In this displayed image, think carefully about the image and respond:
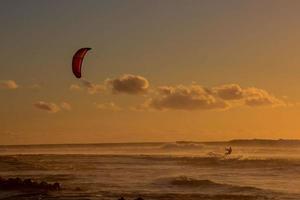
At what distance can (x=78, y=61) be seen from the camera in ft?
91.8

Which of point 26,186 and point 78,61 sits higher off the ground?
point 78,61

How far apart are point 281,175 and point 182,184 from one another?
10.4 m

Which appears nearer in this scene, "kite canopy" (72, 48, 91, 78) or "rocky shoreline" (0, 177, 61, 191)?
"kite canopy" (72, 48, 91, 78)

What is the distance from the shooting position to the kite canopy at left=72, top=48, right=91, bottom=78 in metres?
27.6

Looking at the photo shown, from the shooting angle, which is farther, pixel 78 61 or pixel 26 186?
pixel 26 186

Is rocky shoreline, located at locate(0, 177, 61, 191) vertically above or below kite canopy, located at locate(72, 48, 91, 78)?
below

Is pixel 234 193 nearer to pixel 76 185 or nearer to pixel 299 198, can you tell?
pixel 299 198

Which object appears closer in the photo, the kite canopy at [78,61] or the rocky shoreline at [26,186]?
the kite canopy at [78,61]

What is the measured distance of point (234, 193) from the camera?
95.8ft

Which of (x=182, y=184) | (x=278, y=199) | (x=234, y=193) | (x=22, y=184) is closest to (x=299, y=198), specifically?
(x=278, y=199)

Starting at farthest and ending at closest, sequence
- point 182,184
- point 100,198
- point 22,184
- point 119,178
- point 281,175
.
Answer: point 281,175, point 119,178, point 182,184, point 22,184, point 100,198

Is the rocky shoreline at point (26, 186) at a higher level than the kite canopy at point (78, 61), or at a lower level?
lower

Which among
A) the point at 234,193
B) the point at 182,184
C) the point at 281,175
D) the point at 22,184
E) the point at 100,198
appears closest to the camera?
the point at 100,198

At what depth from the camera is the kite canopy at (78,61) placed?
90.6ft
